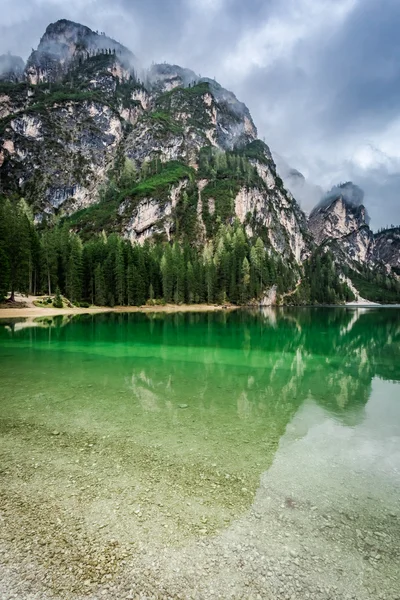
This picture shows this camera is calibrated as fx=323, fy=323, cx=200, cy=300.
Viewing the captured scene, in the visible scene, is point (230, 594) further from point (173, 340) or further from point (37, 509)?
point (173, 340)

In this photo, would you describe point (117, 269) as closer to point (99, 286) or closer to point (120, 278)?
point (120, 278)

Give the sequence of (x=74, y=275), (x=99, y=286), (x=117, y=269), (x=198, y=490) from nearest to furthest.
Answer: (x=198, y=490) → (x=74, y=275) → (x=99, y=286) → (x=117, y=269)

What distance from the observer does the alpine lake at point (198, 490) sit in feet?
16.3

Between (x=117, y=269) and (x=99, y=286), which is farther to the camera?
(x=117, y=269)

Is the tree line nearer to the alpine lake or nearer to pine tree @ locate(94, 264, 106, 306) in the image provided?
pine tree @ locate(94, 264, 106, 306)

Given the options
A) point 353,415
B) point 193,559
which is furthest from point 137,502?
point 353,415

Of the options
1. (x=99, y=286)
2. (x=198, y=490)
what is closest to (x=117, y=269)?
(x=99, y=286)

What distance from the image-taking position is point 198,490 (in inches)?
289

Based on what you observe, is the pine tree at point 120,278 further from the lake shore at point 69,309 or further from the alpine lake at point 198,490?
the alpine lake at point 198,490

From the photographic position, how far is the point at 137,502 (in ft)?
22.5

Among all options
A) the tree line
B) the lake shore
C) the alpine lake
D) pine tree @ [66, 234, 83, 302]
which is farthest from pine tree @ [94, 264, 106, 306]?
the alpine lake

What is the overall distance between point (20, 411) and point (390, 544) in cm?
1223

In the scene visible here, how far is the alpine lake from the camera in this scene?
4957 mm

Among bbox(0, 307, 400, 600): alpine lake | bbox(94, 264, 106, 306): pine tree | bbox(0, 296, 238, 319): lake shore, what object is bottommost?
bbox(0, 307, 400, 600): alpine lake
